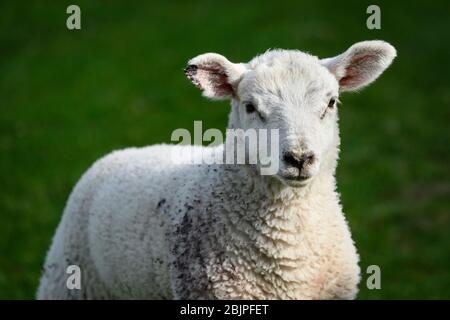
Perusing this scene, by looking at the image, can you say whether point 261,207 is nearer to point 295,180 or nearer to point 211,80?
point 295,180

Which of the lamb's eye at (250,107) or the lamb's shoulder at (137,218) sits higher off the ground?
the lamb's eye at (250,107)

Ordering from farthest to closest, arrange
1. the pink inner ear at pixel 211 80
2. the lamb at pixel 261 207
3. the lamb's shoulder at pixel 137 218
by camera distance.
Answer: the lamb's shoulder at pixel 137 218 < the pink inner ear at pixel 211 80 < the lamb at pixel 261 207

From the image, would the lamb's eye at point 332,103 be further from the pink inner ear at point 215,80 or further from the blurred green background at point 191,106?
the blurred green background at point 191,106

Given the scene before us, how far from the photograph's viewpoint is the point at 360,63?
5402 millimetres

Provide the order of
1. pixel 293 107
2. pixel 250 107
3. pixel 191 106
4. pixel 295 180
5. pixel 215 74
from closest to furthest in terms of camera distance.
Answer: pixel 295 180 < pixel 293 107 < pixel 250 107 < pixel 215 74 < pixel 191 106

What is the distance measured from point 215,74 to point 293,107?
0.68 meters

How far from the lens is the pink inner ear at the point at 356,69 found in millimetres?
5355

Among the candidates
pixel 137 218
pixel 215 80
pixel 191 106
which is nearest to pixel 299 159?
pixel 215 80

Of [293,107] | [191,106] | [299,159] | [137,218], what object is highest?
[191,106]

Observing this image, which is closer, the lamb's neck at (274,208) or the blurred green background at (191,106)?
the lamb's neck at (274,208)

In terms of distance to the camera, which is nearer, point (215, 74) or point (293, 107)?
point (293, 107)

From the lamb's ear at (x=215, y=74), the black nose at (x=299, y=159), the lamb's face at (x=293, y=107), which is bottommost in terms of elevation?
the black nose at (x=299, y=159)

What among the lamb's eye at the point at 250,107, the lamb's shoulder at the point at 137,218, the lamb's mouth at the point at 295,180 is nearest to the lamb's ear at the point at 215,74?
the lamb's eye at the point at 250,107

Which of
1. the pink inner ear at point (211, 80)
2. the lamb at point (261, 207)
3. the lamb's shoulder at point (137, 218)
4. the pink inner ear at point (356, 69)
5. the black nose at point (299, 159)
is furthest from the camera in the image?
the lamb's shoulder at point (137, 218)
